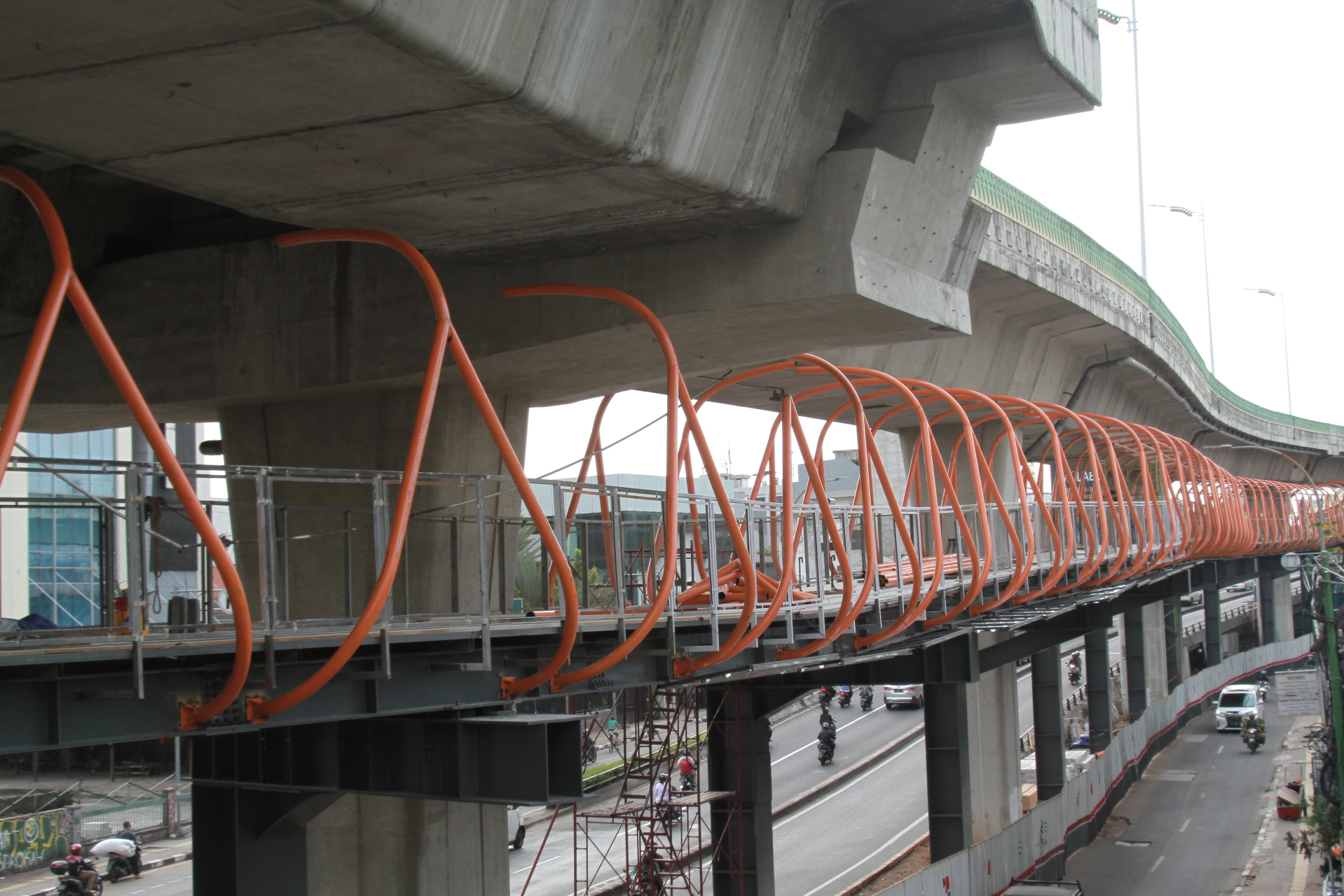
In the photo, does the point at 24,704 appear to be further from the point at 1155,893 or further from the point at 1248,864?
the point at 1248,864

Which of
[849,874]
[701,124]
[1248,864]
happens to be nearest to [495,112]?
[701,124]

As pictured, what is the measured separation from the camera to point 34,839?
105 ft

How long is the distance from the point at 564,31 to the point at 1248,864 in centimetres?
2996

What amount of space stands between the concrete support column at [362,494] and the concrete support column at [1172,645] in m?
60.8

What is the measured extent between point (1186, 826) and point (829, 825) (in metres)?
10.5

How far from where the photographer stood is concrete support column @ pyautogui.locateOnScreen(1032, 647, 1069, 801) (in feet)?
119

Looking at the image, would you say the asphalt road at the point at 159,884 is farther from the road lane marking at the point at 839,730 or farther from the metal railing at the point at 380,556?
the road lane marking at the point at 839,730

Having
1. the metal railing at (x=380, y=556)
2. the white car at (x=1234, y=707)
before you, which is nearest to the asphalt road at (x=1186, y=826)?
the white car at (x=1234, y=707)

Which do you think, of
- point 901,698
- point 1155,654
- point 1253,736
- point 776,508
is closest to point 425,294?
point 776,508

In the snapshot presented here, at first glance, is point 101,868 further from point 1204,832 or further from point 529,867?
point 1204,832

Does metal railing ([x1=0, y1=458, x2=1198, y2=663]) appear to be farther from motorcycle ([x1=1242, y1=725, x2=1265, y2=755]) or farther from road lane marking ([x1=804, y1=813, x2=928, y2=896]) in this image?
motorcycle ([x1=1242, y1=725, x2=1265, y2=755])

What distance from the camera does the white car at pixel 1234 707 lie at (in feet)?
176

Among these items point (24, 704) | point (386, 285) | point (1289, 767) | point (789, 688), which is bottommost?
point (1289, 767)

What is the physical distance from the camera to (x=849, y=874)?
99.4 feet
